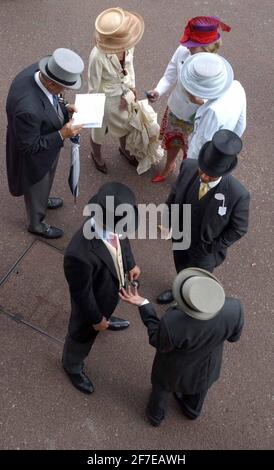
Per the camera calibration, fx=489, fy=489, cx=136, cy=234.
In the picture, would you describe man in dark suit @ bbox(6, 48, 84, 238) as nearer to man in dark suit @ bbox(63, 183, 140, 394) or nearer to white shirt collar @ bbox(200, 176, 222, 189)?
man in dark suit @ bbox(63, 183, 140, 394)

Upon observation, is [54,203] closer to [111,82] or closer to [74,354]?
[111,82]

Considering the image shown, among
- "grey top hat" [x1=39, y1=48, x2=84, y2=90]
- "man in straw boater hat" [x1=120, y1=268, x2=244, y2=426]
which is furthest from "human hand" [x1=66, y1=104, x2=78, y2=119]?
"man in straw boater hat" [x1=120, y1=268, x2=244, y2=426]

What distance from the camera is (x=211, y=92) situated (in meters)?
3.84

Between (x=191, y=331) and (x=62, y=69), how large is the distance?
80.4 inches

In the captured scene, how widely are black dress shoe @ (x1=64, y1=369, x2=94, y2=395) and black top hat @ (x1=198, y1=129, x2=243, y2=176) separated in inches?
73.9

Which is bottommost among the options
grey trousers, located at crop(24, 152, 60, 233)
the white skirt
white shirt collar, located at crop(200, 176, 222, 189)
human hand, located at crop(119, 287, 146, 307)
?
grey trousers, located at crop(24, 152, 60, 233)

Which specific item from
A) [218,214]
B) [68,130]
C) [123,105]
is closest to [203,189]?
[218,214]

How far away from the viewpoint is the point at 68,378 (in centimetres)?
397

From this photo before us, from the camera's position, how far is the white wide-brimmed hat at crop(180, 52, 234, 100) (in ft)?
12.5

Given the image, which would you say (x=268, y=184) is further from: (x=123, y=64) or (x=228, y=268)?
(x=123, y=64)

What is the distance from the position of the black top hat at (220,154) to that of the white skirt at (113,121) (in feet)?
5.08
